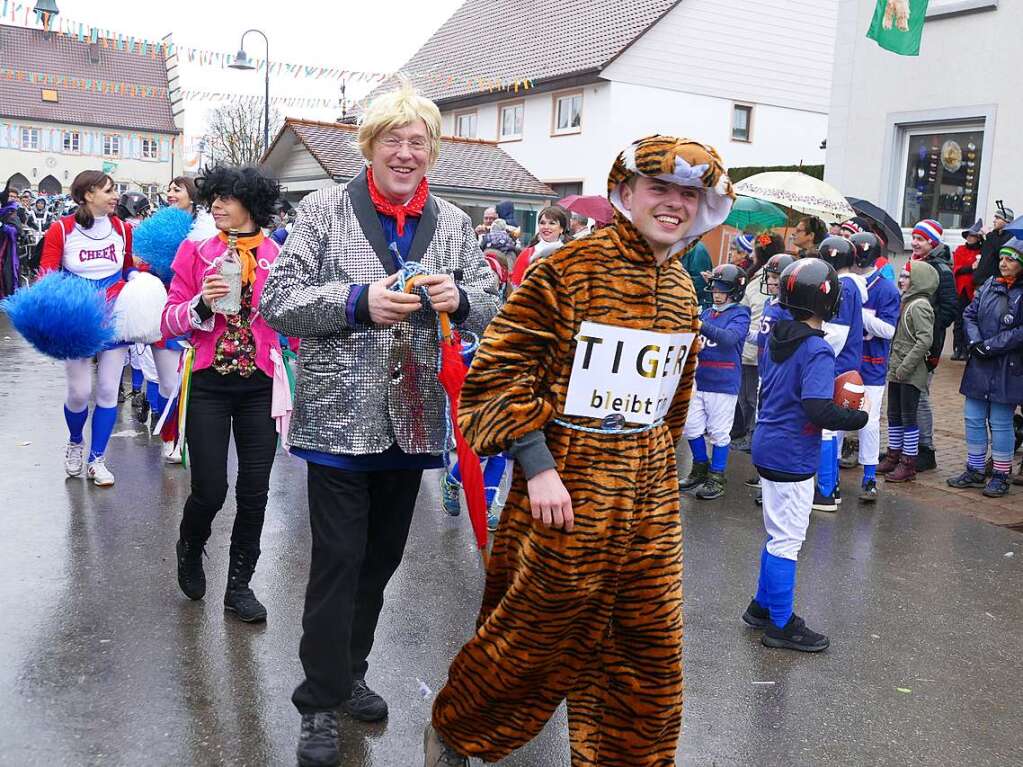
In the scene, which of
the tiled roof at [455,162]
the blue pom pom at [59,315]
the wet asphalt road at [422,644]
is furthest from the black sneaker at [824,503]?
the tiled roof at [455,162]

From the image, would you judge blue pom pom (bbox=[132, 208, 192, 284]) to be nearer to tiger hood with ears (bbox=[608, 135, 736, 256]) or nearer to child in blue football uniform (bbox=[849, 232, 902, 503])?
tiger hood with ears (bbox=[608, 135, 736, 256])

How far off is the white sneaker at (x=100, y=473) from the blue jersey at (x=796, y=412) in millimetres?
4440

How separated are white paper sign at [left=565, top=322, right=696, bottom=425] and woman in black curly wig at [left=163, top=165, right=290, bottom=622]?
1.86m

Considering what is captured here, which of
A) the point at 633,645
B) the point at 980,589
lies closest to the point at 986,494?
the point at 980,589

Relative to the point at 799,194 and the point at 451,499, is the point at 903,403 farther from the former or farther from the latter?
the point at 451,499

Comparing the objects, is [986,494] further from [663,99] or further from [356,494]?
[663,99]

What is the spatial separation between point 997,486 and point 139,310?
256 inches

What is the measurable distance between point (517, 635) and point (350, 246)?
4.44 feet

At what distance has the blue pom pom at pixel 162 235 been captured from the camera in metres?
5.37

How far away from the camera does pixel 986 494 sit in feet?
24.6

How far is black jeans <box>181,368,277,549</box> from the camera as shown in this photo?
426cm

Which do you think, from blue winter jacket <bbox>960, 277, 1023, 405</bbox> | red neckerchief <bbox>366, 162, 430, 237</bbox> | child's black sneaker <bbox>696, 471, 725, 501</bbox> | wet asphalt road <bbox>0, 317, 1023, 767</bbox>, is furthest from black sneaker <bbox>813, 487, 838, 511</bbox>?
red neckerchief <bbox>366, 162, 430, 237</bbox>

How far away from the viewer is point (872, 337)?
735 centimetres

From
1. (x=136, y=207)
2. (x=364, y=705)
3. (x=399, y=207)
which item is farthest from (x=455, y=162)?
(x=364, y=705)
